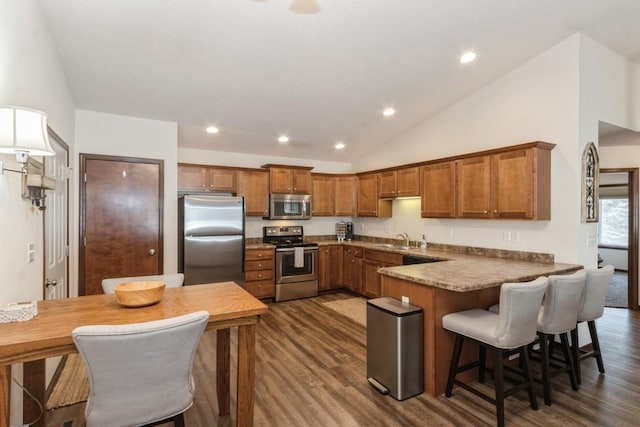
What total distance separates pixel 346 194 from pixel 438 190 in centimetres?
211

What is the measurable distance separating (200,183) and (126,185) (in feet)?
3.75

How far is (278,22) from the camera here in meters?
2.82

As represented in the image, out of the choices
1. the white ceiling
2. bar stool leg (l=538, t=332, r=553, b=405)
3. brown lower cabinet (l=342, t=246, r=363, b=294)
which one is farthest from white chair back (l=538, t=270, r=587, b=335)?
brown lower cabinet (l=342, t=246, r=363, b=294)

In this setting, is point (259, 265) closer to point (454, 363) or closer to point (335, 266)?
point (335, 266)

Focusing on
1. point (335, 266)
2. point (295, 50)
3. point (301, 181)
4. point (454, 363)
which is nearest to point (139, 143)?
point (295, 50)

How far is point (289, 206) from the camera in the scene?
19.2 feet

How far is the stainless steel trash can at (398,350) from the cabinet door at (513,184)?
1771 mm

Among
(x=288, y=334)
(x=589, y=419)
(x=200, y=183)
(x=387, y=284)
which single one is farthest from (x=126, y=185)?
(x=589, y=419)

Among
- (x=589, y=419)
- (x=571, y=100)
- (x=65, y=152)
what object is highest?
(x=571, y=100)

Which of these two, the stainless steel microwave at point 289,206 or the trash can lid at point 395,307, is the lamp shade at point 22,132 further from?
the stainless steel microwave at point 289,206

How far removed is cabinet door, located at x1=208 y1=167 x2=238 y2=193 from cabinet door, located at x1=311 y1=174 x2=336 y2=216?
1.47 meters

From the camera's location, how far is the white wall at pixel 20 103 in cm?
186

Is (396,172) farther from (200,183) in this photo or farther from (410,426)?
(410,426)

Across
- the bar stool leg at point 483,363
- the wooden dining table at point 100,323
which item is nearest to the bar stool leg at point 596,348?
the bar stool leg at point 483,363
